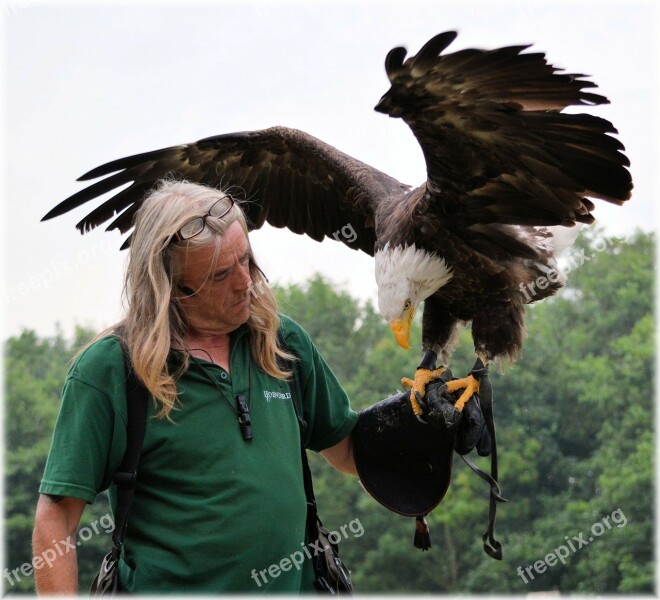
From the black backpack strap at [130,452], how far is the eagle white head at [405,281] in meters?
1.65

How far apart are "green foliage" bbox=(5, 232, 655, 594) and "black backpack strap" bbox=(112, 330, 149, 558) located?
24450 millimetres

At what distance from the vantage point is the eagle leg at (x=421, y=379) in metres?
3.08

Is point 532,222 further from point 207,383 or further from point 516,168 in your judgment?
point 207,383

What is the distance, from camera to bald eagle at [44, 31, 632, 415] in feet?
10.7

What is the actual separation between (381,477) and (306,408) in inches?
17.4

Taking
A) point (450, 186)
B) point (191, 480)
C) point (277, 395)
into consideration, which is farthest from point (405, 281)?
point (191, 480)

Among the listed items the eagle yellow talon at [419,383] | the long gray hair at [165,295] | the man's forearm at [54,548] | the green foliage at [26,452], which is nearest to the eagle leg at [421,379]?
the eagle yellow talon at [419,383]

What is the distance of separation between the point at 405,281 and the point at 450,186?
43cm

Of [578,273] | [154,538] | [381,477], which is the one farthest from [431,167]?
[578,273]

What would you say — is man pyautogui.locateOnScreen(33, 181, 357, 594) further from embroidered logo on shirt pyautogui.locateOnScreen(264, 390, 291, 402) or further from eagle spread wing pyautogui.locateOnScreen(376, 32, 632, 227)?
eagle spread wing pyautogui.locateOnScreen(376, 32, 632, 227)

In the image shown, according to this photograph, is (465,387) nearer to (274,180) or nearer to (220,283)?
(220,283)

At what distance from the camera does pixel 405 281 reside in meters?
3.78

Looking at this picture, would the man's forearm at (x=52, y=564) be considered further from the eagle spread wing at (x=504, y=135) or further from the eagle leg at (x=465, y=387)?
the eagle spread wing at (x=504, y=135)

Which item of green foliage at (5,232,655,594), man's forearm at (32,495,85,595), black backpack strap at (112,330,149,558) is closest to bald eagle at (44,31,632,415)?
black backpack strap at (112,330,149,558)
